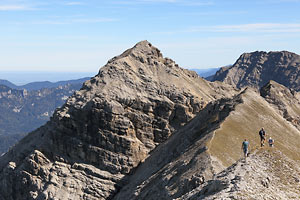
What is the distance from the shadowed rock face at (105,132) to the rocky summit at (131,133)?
0.26m

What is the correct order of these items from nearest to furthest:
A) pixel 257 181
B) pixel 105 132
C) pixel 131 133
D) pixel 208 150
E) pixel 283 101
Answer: pixel 257 181 < pixel 208 150 < pixel 105 132 < pixel 131 133 < pixel 283 101

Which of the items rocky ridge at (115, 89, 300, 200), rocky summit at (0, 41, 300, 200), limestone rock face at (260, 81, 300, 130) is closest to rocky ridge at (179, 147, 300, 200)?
rocky ridge at (115, 89, 300, 200)

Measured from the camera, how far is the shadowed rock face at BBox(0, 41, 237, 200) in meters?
97.1

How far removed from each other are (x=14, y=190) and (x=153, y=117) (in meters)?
44.5

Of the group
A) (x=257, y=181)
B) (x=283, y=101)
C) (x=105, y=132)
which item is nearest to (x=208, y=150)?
(x=257, y=181)

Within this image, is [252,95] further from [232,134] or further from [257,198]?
[257,198]

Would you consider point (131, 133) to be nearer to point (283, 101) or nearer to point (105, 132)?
point (105, 132)

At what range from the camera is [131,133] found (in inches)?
4021

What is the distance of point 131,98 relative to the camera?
340 ft

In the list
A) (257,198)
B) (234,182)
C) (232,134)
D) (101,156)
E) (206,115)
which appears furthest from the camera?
(101,156)

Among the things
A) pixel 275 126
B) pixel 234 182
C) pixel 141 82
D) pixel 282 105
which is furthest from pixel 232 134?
pixel 282 105

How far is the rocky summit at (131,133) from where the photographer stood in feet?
266

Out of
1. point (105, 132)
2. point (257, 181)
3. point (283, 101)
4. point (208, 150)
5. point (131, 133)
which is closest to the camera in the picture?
point (257, 181)

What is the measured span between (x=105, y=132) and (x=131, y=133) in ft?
23.0
